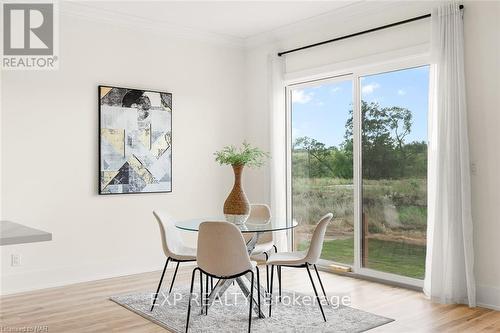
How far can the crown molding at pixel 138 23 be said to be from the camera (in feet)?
17.0

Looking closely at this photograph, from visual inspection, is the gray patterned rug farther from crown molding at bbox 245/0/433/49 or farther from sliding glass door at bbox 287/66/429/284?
crown molding at bbox 245/0/433/49

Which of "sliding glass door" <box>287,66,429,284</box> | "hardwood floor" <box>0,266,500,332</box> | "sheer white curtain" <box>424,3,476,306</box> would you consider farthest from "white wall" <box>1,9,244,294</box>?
"sheer white curtain" <box>424,3,476,306</box>

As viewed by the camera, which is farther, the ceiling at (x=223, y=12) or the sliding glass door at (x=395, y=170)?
the ceiling at (x=223, y=12)

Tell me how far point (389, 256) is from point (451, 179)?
1.21 m

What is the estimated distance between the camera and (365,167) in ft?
17.6

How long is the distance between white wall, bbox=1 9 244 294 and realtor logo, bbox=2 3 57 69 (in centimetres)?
10

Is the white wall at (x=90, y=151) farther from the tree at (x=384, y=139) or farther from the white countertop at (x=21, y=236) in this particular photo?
the white countertop at (x=21, y=236)

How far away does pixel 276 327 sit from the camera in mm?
3680

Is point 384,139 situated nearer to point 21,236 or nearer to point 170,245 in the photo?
point 170,245

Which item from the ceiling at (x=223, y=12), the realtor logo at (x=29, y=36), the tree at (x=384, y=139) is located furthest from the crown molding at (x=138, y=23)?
the tree at (x=384, y=139)

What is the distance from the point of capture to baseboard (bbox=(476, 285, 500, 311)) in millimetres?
4191

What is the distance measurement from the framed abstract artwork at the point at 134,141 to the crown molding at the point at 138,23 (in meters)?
0.74

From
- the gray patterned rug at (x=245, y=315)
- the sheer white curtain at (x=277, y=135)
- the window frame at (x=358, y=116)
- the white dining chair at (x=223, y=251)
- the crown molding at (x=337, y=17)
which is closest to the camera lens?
the white dining chair at (x=223, y=251)

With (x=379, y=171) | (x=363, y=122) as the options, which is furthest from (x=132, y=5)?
(x=379, y=171)
